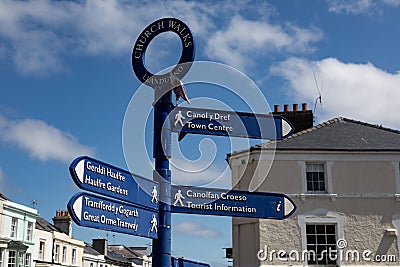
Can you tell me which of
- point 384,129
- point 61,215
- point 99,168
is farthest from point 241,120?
point 61,215

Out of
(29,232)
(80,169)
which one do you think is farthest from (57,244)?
(80,169)

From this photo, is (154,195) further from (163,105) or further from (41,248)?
(41,248)

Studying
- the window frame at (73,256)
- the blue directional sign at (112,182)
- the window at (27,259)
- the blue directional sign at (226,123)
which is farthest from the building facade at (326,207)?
the window frame at (73,256)

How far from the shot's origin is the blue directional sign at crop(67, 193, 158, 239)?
5441 millimetres

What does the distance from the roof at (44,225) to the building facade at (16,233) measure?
2.46 meters

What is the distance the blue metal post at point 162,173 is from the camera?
651 centimetres

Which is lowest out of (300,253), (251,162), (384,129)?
(300,253)

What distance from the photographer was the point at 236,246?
1709 centimetres

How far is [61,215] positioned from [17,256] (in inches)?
365

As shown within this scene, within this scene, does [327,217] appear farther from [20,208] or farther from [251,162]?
[20,208]

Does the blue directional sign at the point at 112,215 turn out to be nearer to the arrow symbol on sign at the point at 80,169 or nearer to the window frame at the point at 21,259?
the arrow symbol on sign at the point at 80,169

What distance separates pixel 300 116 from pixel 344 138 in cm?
256

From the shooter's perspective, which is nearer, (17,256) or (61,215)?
(17,256)

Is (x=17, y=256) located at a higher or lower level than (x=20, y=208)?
lower
